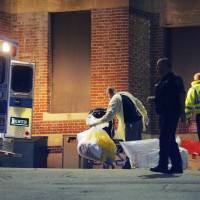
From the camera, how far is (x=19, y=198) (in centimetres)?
830

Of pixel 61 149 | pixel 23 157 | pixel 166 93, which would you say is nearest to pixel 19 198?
pixel 166 93

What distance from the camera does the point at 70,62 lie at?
17.5 meters

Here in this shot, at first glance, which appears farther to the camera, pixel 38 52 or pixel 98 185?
pixel 38 52

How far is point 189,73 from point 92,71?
7.74ft

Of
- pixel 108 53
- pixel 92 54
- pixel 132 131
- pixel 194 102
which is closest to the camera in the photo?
pixel 132 131

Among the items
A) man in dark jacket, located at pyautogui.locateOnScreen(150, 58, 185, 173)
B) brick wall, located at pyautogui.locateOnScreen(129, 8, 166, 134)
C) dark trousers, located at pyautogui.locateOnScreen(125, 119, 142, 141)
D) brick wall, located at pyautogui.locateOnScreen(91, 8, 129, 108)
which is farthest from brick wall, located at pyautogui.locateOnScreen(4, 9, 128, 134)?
man in dark jacket, located at pyautogui.locateOnScreen(150, 58, 185, 173)

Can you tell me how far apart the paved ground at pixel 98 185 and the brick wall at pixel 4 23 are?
20.8ft

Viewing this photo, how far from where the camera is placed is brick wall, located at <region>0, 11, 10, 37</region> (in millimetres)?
17547

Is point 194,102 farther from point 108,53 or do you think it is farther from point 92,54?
point 92,54

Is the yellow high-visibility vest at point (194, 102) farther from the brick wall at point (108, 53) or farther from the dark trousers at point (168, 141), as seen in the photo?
the dark trousers at point (168, 141)

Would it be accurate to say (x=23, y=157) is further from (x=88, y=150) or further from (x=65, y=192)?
(x=65, y=192)

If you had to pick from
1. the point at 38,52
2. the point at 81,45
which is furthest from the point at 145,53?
the point at 38,52

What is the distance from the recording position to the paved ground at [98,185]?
330 inches

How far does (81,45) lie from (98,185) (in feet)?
27.1
